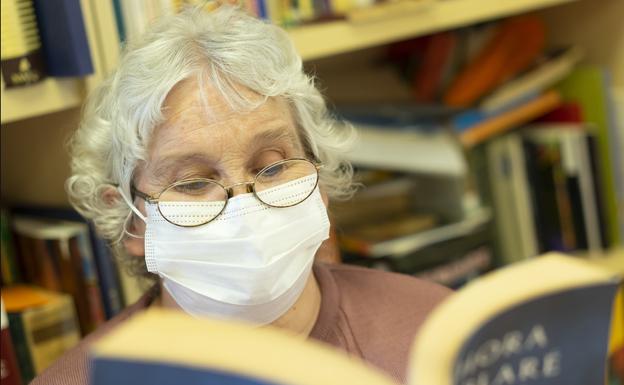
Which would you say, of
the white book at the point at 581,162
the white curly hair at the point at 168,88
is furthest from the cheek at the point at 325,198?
the white book at the point at 581,162

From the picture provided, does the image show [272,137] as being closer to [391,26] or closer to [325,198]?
[325,198]

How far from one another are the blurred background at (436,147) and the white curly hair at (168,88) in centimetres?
10

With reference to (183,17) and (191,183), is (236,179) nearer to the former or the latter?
(191,183)

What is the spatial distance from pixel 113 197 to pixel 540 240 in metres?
1.07

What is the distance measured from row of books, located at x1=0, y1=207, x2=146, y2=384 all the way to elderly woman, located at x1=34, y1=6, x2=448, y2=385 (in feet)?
0.39

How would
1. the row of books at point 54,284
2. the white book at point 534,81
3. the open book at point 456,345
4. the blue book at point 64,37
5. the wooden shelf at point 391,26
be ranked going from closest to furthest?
1. the open book at point 456,345
2. the blue book at point 64,37
3. the row of books at point 54,284
4. the wooden shelf at point 391,26
5. the white book at point 534,81

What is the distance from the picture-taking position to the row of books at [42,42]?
1.01 m

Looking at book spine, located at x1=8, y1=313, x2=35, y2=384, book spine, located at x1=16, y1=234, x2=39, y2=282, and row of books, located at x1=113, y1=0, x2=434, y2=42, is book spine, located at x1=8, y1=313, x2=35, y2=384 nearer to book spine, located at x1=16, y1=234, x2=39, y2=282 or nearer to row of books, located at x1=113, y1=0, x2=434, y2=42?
book spine, located at x1=16, y1=234, x2=39, y2=282

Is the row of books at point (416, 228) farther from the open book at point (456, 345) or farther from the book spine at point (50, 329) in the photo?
the open book at point (456, 345)

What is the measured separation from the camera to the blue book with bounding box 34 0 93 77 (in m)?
1.02

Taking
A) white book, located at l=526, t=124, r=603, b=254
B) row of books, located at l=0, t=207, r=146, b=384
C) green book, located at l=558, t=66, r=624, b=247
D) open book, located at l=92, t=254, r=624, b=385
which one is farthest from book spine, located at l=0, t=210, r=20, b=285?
green book, located at l=558, t=66, r=624, b=247

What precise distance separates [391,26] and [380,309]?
490 millimetres

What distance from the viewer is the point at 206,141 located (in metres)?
0.93

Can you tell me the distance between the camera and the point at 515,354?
566 mm
